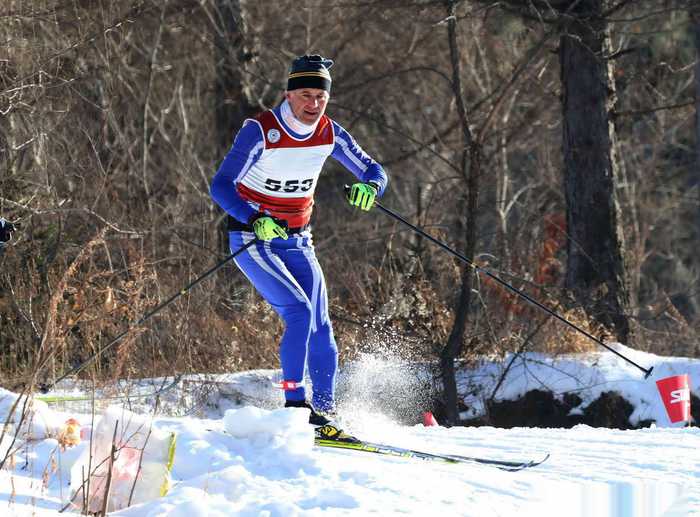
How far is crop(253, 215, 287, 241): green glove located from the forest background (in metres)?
0.75

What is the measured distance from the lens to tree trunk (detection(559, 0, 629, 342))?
40.0ft

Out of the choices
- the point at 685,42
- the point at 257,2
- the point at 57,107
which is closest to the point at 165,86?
the point at 257,2

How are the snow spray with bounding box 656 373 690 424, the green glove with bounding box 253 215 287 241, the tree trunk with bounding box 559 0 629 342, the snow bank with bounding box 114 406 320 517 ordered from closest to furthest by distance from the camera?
1. the snow bank with bounding box 114 406 320 517
2. the green glove with bounding box 253 215 287 241
3. the snow spray with bounding box 656 373 690 424
4. the tree trunk with bounding box 559 0 629 342

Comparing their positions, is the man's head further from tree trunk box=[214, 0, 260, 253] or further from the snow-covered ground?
tree trunk box=[214, 0, 260, 253]

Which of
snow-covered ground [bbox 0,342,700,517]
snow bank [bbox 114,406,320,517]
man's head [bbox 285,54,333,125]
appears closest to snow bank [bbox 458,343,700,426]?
snow-covered ground [bbox 0,342,700,517]

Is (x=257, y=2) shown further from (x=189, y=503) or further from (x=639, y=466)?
(x=189, y=503)

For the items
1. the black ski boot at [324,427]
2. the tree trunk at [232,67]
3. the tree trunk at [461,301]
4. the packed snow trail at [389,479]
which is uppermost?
the tree trunk at [232,67]

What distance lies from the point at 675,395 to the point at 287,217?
3.89 metres

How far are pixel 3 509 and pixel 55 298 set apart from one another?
826mm

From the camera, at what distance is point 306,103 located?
6.32 meters

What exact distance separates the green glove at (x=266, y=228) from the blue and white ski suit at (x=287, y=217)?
0.35ft

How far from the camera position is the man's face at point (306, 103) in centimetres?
632

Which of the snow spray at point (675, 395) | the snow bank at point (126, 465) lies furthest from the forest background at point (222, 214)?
the snow spray at point (675, 395)

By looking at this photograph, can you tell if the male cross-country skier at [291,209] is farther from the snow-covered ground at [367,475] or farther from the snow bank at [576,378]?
the snow bank at [576,378]
